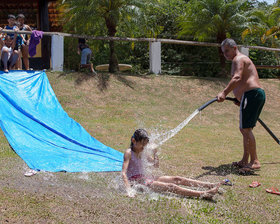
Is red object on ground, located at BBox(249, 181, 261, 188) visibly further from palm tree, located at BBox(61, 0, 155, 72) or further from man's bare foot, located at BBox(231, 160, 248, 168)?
palm tree, located at BBox(61, 0, 155, 72)

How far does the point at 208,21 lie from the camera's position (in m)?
16.5

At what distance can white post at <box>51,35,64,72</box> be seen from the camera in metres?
13.1

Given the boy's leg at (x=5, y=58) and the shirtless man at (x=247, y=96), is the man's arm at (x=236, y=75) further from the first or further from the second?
the boy's leg at (x=5, y=58)

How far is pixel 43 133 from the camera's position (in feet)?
27.2

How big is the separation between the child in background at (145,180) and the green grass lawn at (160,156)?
0.11m

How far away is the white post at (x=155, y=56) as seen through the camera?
581 inches

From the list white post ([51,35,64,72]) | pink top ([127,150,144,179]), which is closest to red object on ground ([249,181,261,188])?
pink top ([127,150,144,179])

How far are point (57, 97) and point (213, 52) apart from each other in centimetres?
1026

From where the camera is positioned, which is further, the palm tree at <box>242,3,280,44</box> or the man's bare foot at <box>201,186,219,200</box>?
the palm tree at <box>242,3,280,44</box>

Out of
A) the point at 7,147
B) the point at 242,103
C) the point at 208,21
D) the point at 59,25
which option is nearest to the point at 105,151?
the point at 7,147

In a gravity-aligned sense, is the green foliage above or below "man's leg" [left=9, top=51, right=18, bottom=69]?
above

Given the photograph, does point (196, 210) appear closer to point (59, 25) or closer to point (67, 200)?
point (67, 200)

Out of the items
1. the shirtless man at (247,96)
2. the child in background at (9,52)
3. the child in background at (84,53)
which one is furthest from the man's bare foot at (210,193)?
the child in background at (84,53)

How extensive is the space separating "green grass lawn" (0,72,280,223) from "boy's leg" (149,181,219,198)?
0.09 m
